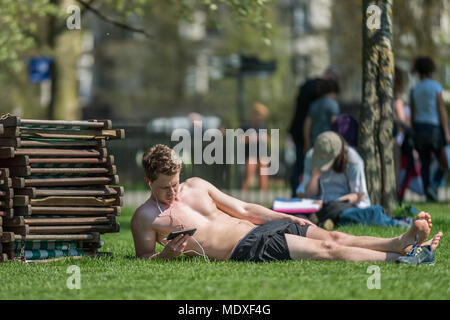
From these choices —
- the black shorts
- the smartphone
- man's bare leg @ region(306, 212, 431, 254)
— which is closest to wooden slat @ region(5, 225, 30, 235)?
the smartphone

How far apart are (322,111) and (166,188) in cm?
644

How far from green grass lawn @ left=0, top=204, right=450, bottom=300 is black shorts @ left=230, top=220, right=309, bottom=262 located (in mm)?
180

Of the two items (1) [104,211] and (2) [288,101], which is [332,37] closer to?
(2) [288,101]

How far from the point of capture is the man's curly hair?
25.6 ft

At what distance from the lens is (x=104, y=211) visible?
905cm

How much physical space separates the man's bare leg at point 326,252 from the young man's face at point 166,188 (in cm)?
96

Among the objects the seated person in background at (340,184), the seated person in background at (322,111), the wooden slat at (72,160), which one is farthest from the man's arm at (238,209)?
the seated person in background at (322,111)

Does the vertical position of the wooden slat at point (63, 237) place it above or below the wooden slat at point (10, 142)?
below

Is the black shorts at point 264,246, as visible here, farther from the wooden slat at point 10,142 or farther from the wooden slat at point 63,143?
the wooden slat at point 10,142

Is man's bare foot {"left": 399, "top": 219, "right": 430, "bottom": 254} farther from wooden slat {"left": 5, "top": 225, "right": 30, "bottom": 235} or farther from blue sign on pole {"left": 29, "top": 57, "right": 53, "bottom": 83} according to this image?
blue sign on pole {"left": 29, "top": 57, "right": 53, "bottom": 83}

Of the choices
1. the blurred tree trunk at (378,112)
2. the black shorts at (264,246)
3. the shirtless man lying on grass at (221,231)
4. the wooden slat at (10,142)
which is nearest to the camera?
the shirtless man lying on grass at (221,231)

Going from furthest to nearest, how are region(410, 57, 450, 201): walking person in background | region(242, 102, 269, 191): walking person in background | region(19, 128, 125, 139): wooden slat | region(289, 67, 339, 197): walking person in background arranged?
region(242, 102, 269, 191): walking person in background < region(410, 57, 450, 201): walking person in background < region(289, 67, 339, 197): walking person in background < region(19, 128, 125, 139): wooden slat

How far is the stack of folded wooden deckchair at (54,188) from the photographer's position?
28.0ft

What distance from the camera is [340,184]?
11453mm
